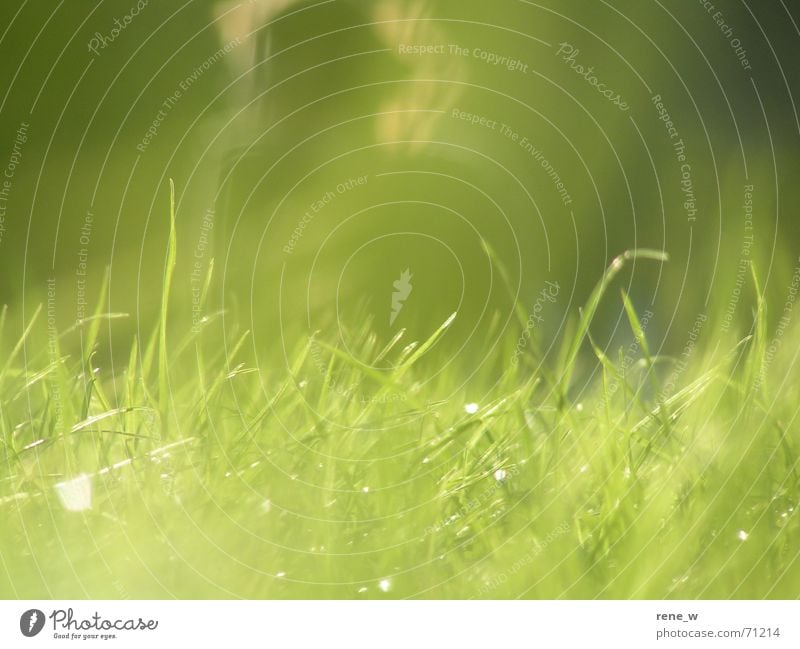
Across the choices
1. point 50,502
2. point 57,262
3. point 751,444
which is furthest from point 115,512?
point 751,444

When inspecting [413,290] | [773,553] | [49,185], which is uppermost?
[49,185]

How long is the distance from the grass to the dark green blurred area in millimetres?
57

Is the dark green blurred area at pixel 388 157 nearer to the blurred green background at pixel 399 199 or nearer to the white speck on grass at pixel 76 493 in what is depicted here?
the blurred green background at pixel 399 199

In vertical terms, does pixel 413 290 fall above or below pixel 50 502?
above

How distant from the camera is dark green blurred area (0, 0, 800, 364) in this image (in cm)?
60

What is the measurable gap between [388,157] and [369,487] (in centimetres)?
26

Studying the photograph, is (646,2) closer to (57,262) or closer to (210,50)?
(210,50)

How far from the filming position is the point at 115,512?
1.82 ft

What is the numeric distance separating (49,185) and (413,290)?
0.30 metres
